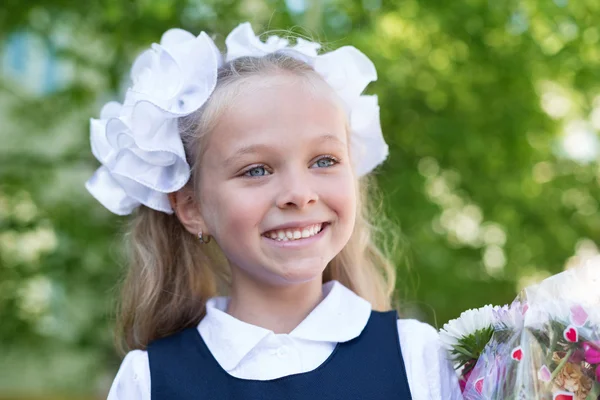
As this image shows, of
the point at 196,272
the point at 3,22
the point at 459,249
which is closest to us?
the point at 196,272

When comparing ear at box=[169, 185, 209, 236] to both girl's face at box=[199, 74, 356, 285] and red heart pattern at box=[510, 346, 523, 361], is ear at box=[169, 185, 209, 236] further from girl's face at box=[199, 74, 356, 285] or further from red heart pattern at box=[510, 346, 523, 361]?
red heart pattern at box=[510, 346, 523, 361]

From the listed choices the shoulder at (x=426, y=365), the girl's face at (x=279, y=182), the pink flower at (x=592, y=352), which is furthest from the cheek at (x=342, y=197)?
the pink flower at (x=592, y=352)

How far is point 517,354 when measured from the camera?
173cm

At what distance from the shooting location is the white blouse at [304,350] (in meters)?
2.10

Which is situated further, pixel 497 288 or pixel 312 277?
pixel 497 288

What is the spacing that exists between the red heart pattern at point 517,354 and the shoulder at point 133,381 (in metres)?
0.94

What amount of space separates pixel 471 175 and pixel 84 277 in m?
1.79

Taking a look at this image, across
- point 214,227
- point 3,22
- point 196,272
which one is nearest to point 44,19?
point 3,22

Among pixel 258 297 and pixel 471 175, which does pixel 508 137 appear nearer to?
pixel 471 175

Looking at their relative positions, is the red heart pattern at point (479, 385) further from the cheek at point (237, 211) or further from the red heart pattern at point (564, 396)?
the cheek at point (237, 211)

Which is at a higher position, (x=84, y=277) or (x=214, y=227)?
(x=84, y=277)

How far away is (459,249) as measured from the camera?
13.2 feet

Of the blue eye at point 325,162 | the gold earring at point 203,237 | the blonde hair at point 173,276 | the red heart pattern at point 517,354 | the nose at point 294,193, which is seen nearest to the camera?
the red heart pattern at point 517,354

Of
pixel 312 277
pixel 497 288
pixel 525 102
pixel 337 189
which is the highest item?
pixel 525 102
